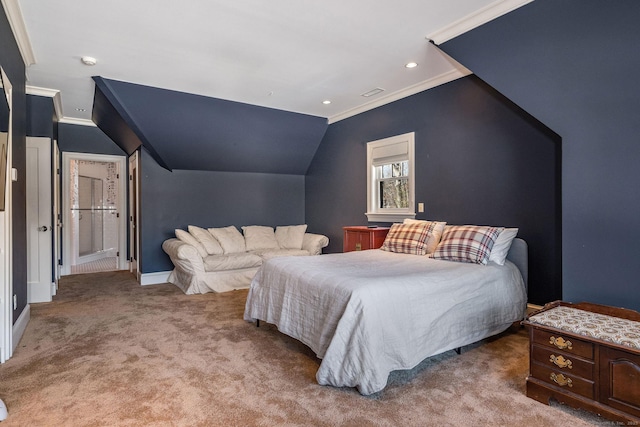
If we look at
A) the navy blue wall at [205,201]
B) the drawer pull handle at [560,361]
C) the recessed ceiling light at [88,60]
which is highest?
the recessed ceiling light at [88,60]

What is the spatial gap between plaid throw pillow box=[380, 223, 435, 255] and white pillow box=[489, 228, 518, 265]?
0.68 metres

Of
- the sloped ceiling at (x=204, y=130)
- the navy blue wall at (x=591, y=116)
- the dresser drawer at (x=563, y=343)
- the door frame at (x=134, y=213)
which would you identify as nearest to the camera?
the dresser drawer at (x=563, y=343)

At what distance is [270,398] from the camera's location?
6.76ft

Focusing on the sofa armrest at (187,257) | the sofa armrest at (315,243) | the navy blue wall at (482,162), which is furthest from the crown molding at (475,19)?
the sofa armrest at (187,257)

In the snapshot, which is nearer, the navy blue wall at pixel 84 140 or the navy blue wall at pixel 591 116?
the navy blue wall at pixel 591 116

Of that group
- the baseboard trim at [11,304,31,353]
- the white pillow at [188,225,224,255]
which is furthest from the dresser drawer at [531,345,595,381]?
the white pillow at [188,225,224,255]

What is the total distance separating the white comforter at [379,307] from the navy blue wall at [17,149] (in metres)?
2.05

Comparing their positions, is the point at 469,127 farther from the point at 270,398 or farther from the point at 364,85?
the point at 270,398

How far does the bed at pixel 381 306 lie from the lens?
2.11 m

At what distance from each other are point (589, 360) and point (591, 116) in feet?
5.18

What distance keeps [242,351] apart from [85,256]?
635cm

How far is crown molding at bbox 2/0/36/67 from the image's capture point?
2.56 meters

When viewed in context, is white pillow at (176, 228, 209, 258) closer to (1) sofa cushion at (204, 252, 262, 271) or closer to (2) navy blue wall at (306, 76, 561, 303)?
(1) sofa cushion at (204, 252, 262, 271)

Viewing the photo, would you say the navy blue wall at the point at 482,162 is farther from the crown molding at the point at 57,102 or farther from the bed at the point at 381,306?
the crown molding at the point at 57,102
